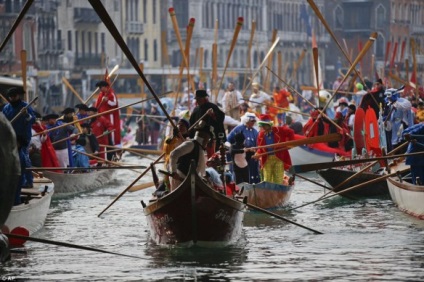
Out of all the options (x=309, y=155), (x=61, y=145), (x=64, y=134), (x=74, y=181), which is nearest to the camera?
(x=61, y=145)

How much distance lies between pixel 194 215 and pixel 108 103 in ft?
45.1

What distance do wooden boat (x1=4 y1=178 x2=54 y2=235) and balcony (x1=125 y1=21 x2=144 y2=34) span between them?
2709 inches

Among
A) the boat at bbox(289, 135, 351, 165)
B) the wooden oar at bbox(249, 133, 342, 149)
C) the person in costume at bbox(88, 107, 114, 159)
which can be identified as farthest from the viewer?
the boat at bbox(289, 135, 351, 165)

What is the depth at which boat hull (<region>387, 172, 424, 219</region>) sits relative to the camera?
21.5 m

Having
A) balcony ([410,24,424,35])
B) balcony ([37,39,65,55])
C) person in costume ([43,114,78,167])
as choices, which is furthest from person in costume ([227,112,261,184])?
balcony ([410,24,424,35])

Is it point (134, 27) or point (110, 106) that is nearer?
point (110, 106)

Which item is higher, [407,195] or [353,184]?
[407,195]

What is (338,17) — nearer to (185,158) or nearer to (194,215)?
(185,158)

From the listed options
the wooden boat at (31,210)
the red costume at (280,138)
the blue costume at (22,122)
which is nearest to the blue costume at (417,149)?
the red costume at (280,138)

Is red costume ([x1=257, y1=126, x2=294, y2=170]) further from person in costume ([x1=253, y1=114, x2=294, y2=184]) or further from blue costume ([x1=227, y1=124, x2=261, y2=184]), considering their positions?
blue costume ([x1=227, y1=124, x2=261, y2=184])

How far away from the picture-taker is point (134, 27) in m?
92.1

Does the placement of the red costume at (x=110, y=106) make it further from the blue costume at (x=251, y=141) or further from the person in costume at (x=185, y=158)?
the person in costume at (x=185, y=158)

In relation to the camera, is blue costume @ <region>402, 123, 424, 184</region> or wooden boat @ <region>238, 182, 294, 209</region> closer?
blue costume @ <region>402, 123, 424, 184</region>

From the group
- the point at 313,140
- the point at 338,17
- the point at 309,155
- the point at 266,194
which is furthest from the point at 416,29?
the point at 313,140
